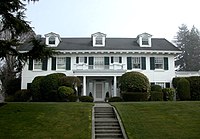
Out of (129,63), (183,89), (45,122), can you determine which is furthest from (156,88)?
(45,122)

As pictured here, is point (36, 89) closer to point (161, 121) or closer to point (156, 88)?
point (156, 88)

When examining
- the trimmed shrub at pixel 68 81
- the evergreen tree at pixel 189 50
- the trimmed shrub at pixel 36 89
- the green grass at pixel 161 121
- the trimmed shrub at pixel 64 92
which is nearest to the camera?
the green grass at pixel 161 121

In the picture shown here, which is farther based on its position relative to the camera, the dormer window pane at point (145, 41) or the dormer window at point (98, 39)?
the dormer window pane at point (145, 41)

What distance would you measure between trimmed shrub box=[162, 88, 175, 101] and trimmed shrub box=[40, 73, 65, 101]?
11.7 m

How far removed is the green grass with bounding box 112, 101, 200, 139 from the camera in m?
13.5

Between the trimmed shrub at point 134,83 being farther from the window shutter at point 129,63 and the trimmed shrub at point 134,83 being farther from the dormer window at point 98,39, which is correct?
the dormer window at point 98,39

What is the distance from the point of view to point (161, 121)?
15930mm

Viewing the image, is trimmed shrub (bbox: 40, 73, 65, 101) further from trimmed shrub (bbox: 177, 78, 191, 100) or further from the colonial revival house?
trimmed shrub (bbox: 177, 78, 191, 100)

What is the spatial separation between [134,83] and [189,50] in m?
29.7

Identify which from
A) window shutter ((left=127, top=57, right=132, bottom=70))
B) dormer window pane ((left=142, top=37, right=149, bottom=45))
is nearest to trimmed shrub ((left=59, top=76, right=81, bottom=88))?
window shutter ((left=127, top=57, right=132, bottom=70))

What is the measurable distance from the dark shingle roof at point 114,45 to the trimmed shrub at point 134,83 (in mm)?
5472

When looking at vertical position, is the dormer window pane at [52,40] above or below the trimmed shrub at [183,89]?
above

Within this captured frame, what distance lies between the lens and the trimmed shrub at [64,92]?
1047 inches

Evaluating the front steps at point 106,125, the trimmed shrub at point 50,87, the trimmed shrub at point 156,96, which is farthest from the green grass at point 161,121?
the trimmed shrub at point 50,87
